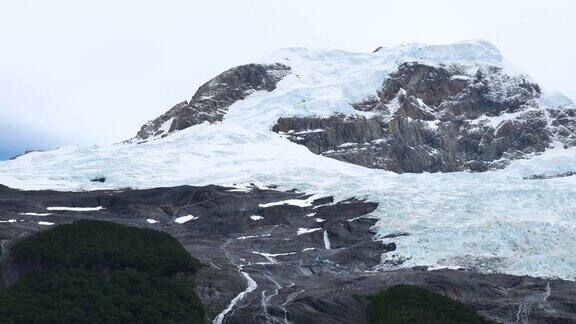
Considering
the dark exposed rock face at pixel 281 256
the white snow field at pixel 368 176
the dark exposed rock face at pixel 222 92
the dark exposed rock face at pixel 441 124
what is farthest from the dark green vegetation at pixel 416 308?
the dark exposed rock face at pixel 222 92

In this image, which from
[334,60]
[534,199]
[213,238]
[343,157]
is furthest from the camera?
[334,60]

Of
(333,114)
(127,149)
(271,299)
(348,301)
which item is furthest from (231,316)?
(333,114)

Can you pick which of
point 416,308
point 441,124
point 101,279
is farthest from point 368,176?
point 101,279

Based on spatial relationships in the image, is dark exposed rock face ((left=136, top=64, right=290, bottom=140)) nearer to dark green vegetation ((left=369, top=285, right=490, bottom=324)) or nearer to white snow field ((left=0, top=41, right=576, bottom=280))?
white snow field ((left=0, top=41, right=576, bottom=280))

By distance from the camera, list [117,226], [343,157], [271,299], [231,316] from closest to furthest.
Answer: [231,316]
[271,299]
[117,226]
[343,157]

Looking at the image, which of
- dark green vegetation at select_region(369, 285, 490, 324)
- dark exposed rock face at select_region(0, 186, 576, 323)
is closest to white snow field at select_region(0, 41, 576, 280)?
dark exposed rock face at select_region(0, 186, 576, 323)

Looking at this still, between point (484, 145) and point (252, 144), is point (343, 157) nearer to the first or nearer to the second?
point (252, 144)
